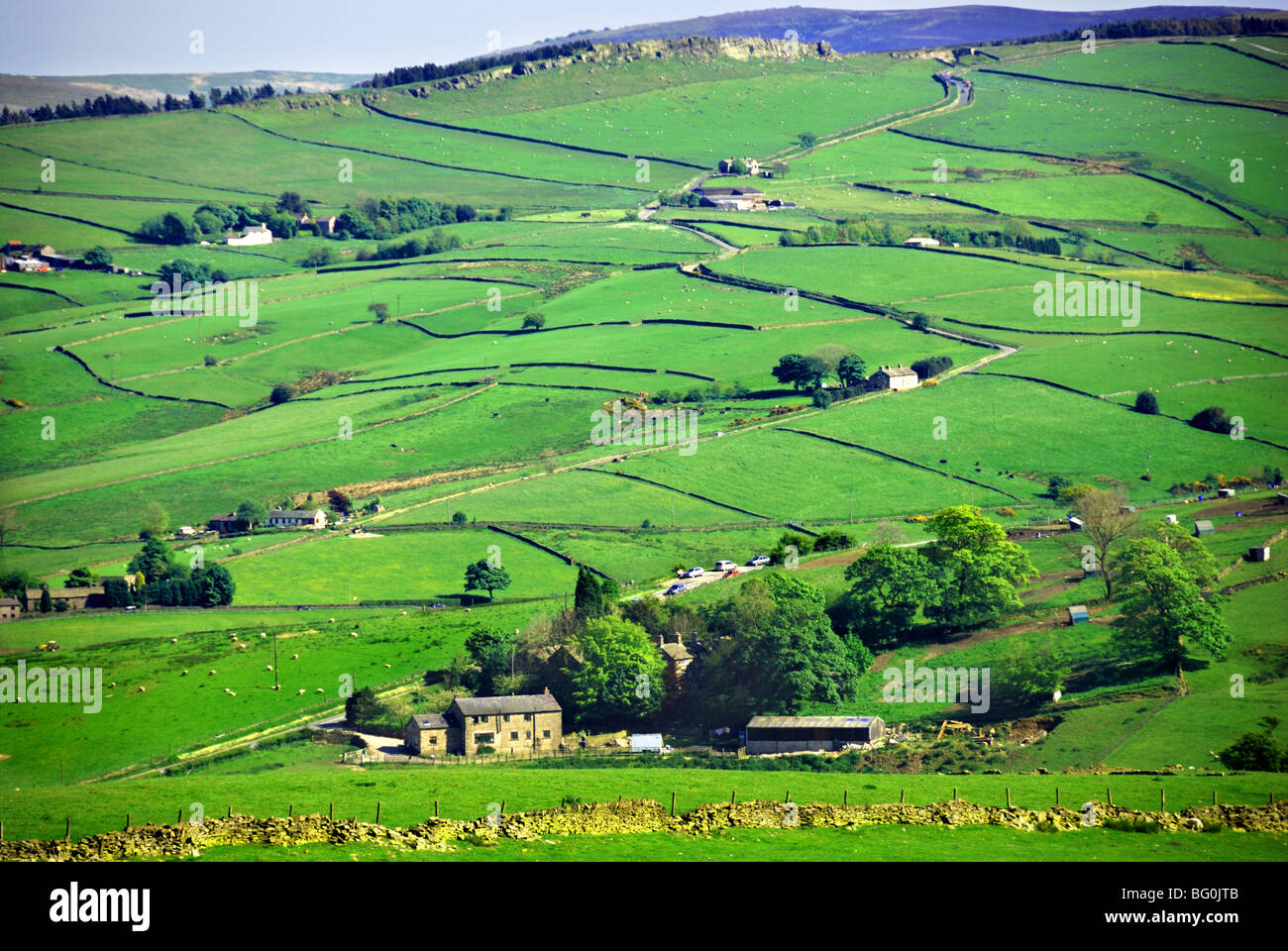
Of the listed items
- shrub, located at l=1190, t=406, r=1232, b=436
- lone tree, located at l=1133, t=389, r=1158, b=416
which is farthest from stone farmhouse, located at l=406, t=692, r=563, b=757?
lone tree, located at l=1133, t=389, r=1158, b=416

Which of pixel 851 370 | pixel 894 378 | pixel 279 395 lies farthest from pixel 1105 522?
pixel 279 395

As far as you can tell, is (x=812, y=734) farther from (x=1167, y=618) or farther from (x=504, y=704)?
(x=1167, y=618)

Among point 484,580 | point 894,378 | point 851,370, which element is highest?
point 851,370

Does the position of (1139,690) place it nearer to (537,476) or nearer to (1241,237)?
(537,476)

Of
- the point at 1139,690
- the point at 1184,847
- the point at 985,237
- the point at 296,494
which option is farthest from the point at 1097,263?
the point at 1184,847

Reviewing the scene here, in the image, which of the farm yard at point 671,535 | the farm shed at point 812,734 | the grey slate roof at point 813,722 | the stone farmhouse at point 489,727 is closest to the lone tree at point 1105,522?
the farm yard at point 671,535
